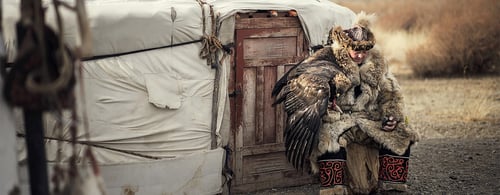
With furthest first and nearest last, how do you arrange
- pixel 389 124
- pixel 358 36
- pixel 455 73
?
pixel 455 73, pixel 389 124, pixel 358 36

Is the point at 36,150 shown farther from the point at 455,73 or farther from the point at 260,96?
the point at 455,73

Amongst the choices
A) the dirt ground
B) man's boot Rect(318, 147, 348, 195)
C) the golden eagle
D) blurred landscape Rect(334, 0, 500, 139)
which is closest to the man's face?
the golden eagle

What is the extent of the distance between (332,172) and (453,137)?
3616 mm

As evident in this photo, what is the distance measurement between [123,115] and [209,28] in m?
1.03

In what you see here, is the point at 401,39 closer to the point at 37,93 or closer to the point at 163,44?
the point at 163,44

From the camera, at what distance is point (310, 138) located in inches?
215

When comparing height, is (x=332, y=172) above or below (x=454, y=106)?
below

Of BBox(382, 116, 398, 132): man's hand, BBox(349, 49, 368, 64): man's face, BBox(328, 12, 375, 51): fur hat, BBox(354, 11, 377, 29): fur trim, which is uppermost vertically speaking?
BBox(354, 11, 377, 29): fur trim

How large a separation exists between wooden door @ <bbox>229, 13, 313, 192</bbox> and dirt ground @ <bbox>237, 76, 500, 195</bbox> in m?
0.22

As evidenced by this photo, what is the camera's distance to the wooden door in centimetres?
602

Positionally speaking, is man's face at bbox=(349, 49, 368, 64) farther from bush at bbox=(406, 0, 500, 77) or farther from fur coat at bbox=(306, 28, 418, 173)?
bush at bbox=(406, 0, 500, 77)

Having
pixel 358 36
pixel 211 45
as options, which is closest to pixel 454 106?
pixel 358 36

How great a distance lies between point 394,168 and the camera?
586cm

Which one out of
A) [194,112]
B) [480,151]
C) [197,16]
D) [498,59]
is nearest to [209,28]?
[197,16]
